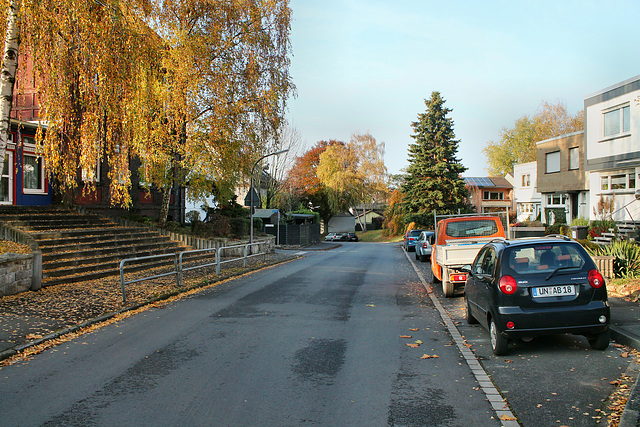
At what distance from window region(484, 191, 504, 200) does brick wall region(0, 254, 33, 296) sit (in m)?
68.4

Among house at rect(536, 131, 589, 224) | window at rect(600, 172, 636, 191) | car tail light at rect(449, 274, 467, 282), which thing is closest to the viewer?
car tail light at rect(449, 274, 467, 282)

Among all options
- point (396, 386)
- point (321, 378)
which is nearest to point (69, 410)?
point (321, 378)

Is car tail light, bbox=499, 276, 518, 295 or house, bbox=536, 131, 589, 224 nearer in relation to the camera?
car tail light, bbox=499, 276, 518, 295

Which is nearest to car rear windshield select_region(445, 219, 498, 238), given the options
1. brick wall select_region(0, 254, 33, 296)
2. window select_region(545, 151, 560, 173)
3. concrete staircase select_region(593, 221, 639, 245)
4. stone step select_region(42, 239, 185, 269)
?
concrete staircase select_region(593, 221, 639, 245)

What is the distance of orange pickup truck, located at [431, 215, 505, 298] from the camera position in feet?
38.8

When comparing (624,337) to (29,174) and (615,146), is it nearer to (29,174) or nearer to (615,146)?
(615,146)

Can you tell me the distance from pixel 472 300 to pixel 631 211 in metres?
19.6

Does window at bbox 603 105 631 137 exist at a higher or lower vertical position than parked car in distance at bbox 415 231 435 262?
higher

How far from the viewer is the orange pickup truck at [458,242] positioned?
11.8 m

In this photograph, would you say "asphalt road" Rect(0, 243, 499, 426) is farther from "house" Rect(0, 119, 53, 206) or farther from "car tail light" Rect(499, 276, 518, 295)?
"house" Rect(0, 119, 53, 206)

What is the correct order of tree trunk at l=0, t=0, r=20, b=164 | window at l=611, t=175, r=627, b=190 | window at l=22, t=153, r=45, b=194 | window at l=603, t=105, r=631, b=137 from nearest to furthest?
tree trunk at l=0, t=0, r=20, b=164 → window at l=22, t=153, r=45, b=194 → window at l=603, t=105, r=631, b=137 → window at l=611, t=175, r=627, b=190

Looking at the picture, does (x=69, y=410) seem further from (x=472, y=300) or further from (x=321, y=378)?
(x=472, y=300)

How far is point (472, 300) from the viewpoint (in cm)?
825

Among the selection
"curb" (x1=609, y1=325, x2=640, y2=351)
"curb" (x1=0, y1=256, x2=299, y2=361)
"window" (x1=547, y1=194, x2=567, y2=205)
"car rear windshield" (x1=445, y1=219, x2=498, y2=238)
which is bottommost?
"curb" (x1=0, y1=256, x2=299, y2=361)
